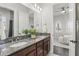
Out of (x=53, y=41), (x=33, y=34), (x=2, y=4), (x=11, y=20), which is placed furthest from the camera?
(x=33, y=34)

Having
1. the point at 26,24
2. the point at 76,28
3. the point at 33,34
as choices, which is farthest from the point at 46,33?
the point at 76,28

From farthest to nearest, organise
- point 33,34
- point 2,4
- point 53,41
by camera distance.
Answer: point 33,34 → point 53,41 → point 2,4

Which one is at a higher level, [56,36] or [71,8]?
[71,8]

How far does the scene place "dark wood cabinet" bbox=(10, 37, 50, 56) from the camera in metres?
1.77

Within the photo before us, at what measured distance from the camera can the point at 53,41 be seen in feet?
7.16

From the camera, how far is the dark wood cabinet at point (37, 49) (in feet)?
5.81

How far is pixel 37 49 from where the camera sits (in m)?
2.21

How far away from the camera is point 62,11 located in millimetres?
2086

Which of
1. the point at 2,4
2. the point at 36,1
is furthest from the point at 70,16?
the point at 2,4

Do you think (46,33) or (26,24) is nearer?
(26,24)

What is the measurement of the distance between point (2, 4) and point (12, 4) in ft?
0.58

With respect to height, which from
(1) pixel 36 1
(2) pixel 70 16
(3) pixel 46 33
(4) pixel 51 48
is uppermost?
(1) pixel 36 1

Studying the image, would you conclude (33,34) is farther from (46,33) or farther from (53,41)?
(53,41)

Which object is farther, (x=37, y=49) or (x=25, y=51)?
(x=37, y=49)
